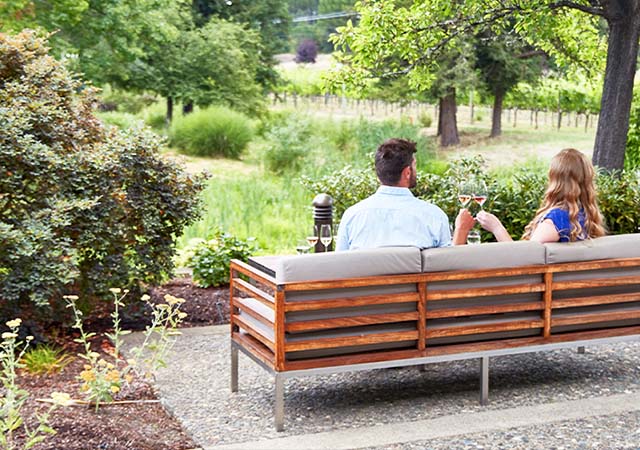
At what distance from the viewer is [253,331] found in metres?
4.61

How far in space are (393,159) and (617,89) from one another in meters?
5.33

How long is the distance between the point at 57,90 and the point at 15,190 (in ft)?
3.02

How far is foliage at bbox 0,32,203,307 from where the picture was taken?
562 cm

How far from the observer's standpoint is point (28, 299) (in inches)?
231

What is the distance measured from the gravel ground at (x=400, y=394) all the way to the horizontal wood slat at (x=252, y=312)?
47cm

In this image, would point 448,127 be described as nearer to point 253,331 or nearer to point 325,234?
point 325,234

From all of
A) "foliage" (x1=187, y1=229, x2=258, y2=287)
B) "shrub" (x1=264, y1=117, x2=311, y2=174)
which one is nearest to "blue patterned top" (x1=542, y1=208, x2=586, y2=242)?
"foliage" (x1=187, y1=229, x2=258, y2=287)

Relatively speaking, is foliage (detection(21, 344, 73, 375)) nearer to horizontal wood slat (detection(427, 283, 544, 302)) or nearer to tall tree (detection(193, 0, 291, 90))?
horizontal wood slat (detection(427, 283, 544, 302))

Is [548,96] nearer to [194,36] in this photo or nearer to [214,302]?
[194,36]

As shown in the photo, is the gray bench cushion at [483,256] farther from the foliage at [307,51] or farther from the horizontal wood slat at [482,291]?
the foliage at [307,51]

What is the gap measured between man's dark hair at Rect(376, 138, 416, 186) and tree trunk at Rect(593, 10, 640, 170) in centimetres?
522

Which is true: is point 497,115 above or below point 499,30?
below

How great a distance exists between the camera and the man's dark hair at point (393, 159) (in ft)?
15.2

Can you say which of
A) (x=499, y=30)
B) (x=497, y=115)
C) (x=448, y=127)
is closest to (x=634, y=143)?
(x=499, y=30)
